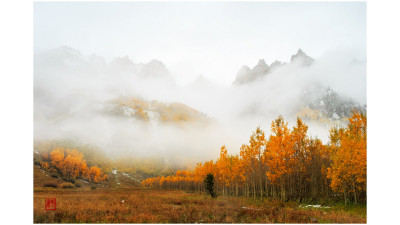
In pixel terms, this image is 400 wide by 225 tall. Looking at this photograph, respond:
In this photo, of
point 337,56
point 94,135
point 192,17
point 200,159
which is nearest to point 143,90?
point 94,135

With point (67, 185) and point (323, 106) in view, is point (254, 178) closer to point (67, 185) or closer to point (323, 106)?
point (323, 106)

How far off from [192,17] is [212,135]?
12.3m

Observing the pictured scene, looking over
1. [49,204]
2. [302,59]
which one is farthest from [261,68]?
[49,204]

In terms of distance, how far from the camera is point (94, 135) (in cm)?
1825

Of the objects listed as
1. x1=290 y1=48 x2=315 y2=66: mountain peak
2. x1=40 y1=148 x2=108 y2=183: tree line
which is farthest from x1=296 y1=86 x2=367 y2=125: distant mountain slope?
x1=40 y1=148 x2=108 y2=183: tree line

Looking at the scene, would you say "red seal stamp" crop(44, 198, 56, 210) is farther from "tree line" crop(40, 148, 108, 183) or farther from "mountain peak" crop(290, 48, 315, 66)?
→ "mountain peak" crop(290, 48, 315, 66)

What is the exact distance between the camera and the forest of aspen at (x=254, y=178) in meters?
10.0

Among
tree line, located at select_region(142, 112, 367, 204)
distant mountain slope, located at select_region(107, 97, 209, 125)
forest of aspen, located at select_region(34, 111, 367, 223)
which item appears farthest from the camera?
distant mountain slope, located at select_region(107, 97, 209, 125)

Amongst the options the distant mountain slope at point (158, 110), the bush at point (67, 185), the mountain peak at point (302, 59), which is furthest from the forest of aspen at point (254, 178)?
the mountain peak at point (302, 59)

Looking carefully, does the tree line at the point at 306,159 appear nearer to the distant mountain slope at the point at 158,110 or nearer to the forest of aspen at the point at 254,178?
the forest of aspen at the point at 254,178

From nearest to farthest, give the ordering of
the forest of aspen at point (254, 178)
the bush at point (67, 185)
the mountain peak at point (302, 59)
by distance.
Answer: the forest of aspen at point (254, 178), the mountain peak at point (302, 59), the bush at point (67, 185)

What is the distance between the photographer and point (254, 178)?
2798cm

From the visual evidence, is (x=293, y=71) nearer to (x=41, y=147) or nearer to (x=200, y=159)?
(x=200, y=159)

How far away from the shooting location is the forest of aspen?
1003cm
